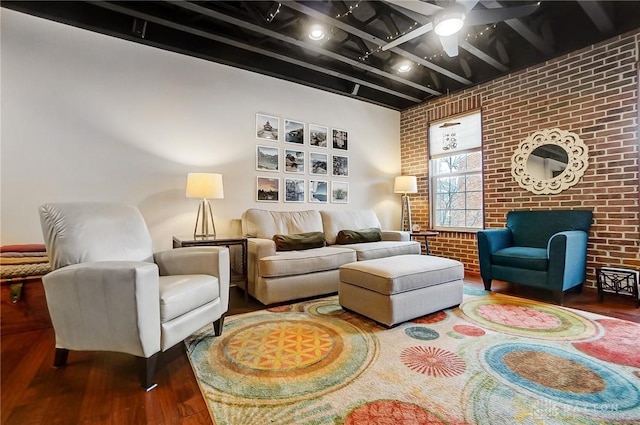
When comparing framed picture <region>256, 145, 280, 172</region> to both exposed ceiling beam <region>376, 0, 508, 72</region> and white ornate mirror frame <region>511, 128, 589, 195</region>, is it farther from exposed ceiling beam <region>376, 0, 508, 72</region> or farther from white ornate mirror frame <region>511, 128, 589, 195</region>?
white ornate mirror frame <region>511, 128, 589, 195</region>

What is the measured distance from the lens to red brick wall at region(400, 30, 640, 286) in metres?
2.83

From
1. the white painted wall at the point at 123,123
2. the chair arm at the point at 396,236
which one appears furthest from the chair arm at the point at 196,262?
the chair arm at the point at 396,236

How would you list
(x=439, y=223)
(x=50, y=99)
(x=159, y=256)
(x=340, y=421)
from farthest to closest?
(x=439, y=223) → (x=50, y=99) → (x=159, y=256) → (x=340, y=421)

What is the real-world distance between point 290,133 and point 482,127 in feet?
8.42

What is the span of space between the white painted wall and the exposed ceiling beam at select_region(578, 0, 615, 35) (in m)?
2.84

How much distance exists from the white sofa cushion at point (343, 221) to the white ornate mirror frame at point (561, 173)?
6.13 feet

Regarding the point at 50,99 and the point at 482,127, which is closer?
the point at 50,99

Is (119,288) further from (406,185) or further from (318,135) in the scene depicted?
(406,185)

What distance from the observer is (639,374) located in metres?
1.55

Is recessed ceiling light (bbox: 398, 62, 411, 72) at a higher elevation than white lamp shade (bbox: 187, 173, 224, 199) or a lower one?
higher

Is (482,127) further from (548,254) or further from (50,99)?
(50,99)

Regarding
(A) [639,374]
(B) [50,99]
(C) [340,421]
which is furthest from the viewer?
(B) [50,99]

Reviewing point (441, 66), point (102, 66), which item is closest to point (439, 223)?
point (441, 66)

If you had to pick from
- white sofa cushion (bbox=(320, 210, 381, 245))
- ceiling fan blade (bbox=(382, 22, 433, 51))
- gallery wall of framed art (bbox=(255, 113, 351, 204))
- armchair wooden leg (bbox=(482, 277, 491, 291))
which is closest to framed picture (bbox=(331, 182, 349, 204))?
gallery wall of framed art (bbox=(255, 113, 351, 204))
